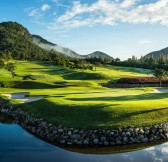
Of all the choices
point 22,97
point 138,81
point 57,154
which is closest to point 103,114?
point 57,154

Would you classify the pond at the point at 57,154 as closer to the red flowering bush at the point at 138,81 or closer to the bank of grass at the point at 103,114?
the bank of grass at the point at 103,114

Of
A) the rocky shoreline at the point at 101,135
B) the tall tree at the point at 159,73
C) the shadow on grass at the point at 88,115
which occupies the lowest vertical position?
the rocky shoreline at the point at 101,135

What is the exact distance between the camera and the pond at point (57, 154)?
961 inches

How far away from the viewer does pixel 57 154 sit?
Result: 25672 millimetres

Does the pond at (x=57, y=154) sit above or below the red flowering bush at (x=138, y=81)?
below

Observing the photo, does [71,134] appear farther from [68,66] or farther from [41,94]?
[68,66]

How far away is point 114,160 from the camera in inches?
960

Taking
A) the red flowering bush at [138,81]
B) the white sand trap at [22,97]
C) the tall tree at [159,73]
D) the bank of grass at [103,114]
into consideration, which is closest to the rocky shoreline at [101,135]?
the bank of grass at [103,114]

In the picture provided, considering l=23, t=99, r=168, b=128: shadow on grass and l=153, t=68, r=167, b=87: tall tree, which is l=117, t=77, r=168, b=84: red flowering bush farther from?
l=23, t=99, r=168, b=128: shadow on grass

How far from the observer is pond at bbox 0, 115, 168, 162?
24406mm

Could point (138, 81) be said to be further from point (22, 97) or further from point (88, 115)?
A: point (88, 115)

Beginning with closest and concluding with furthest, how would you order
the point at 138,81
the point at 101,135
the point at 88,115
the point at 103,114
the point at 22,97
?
the point at 101,135 < the point at 103,114 < the point at 88,115 < the point at 22,97 < the point at 138,81

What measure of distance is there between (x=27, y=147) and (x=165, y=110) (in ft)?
45.9

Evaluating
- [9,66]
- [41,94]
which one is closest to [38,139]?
[41,94]
